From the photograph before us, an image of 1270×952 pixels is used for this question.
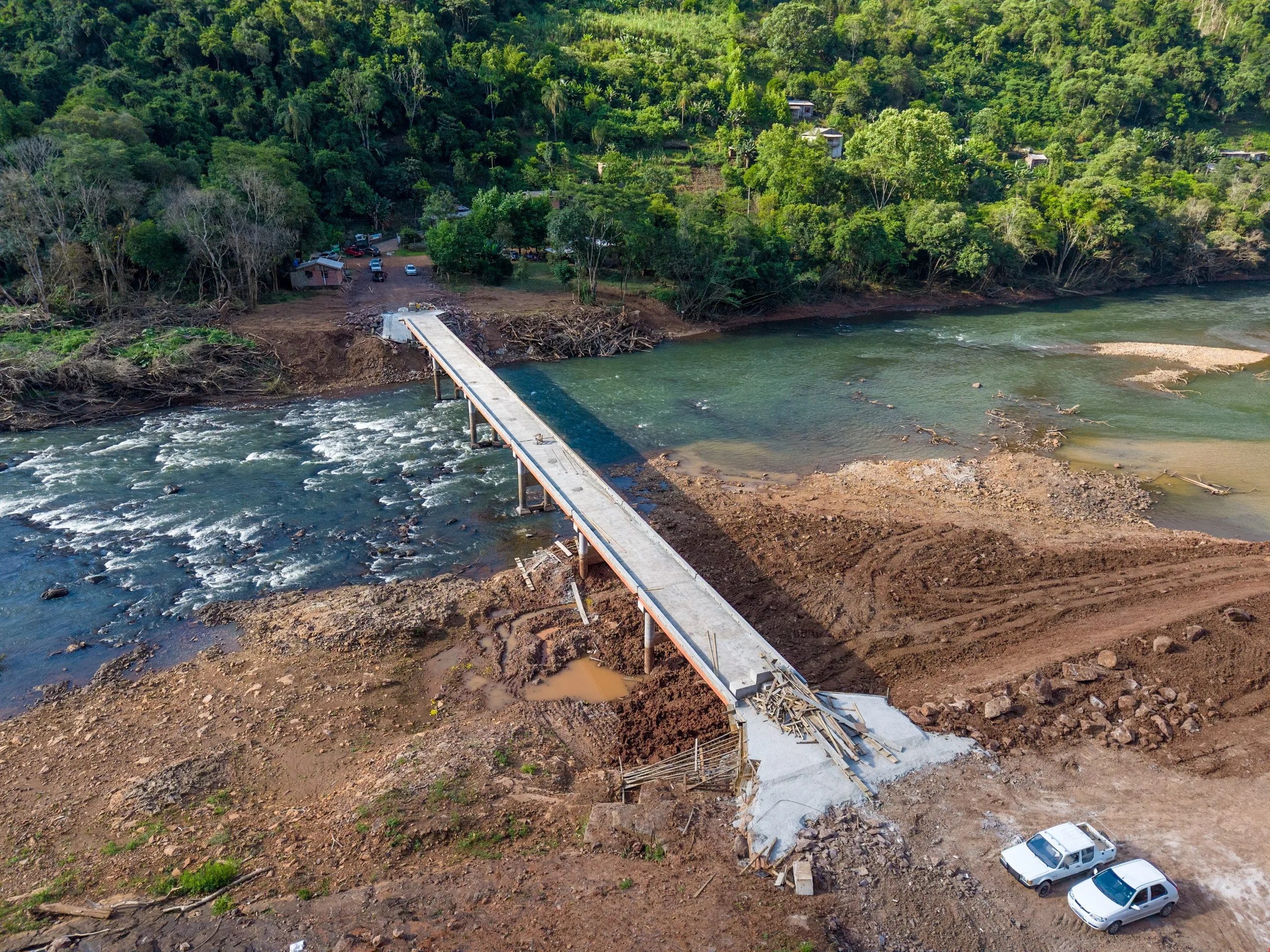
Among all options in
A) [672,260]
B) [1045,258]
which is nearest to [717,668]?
[672,260]

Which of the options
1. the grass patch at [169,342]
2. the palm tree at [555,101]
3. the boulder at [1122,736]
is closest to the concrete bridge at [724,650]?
the boulder at [1122,736]

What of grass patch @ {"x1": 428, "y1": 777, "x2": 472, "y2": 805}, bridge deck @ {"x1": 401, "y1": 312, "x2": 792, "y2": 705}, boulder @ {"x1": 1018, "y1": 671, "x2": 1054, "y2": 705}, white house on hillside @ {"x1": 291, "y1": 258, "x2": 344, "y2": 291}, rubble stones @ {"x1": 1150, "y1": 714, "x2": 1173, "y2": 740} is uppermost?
white house on hillside @ {"x1": 291, "y1": 258, "x2": 344, "y2": 291}

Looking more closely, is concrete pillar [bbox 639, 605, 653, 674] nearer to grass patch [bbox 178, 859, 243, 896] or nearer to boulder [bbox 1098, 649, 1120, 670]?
grass patch [bbox 178, 859, 243, 896]

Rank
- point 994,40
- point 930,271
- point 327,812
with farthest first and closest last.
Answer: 1. point 994,40
2. point 930,271
3. point 327,812

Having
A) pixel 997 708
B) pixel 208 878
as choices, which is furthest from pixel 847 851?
pixel 208 878

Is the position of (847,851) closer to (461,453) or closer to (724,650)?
(724,650)

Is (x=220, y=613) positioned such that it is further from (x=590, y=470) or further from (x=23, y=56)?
(x=23, y=56)

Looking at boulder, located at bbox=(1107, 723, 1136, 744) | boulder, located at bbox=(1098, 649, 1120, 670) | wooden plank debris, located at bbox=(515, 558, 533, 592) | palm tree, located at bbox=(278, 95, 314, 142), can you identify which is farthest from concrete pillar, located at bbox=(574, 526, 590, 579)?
palm tree, located at bbox=(278, 95, 314, 142)
